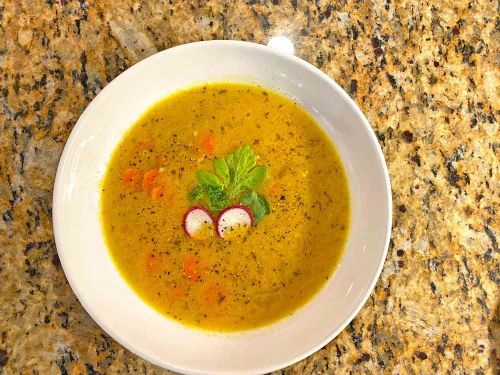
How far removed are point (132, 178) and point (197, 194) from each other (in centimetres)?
30

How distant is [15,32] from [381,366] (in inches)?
87.4

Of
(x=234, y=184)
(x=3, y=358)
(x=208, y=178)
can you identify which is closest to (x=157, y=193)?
(x=208, y=178)

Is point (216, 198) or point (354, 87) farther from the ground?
point (354, 87)

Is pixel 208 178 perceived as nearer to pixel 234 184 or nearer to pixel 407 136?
pixel 234 184

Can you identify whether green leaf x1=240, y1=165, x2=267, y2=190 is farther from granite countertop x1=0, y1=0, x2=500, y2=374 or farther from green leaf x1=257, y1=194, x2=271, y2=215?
granite countertop x1=0, y1=0, x2=500, y2=374

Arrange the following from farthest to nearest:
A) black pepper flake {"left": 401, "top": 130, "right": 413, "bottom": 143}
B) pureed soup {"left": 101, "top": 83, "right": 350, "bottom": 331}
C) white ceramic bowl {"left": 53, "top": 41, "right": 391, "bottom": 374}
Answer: black pepper flake {"left": 401, "top": 130, "right": 413, "bottom": 143}
pureed soup {"left": 101, "top": 83, "right": 350, "bottom": 331}
white ceramic bowl {"left": 53, "top": 41, "right": 391, "bottom": 374}

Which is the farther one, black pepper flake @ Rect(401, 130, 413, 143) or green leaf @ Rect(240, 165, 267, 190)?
black pepper flake @ Rect(401, 130, 413, 143)

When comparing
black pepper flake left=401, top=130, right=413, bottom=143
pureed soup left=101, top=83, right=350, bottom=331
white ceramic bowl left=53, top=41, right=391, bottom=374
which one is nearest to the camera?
white ceramic bowl left=53, top=41, right=391, bottom=374

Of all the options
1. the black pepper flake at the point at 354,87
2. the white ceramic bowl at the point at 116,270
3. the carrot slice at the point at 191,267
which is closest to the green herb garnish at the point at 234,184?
the carrot slice at the point at 191,267

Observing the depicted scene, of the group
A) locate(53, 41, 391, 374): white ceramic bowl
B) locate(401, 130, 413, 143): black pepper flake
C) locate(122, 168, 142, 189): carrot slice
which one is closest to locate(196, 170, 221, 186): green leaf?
locate(122, 168, 142, 189): carrot slice

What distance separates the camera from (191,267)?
233cm

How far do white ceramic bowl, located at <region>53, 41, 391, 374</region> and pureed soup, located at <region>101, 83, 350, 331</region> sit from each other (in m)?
0.05

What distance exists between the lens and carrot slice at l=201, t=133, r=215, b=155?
2361mm

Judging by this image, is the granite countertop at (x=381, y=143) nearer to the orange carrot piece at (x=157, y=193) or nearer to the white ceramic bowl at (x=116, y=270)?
the white ceramic bowl at (x=116, y=270)
